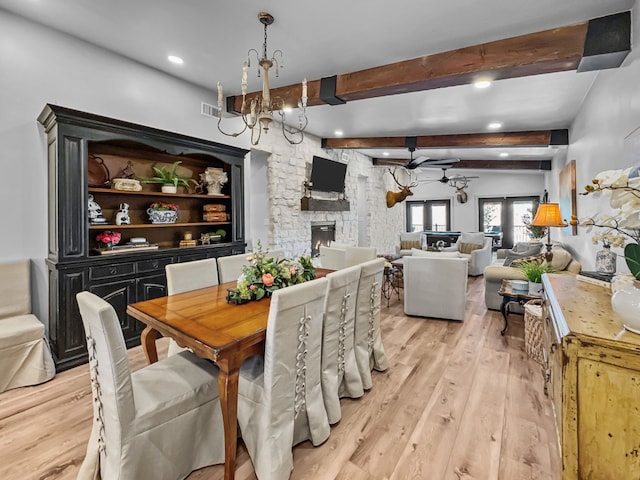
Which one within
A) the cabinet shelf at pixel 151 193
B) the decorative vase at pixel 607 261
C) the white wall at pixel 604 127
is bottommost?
the decorative vase at pixel 607 261

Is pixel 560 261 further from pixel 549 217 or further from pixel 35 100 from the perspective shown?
pixel 35 100

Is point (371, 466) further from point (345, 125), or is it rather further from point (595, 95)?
point (345, 125)

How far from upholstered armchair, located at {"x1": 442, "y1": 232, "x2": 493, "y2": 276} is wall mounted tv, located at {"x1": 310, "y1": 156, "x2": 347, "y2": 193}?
10.2 feet

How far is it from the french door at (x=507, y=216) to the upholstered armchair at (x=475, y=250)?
3447 mm

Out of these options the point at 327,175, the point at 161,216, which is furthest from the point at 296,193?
the point at 161,216

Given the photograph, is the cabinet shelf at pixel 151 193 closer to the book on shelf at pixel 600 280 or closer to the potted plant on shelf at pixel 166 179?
the potted plant on shelf at pixel 166 179

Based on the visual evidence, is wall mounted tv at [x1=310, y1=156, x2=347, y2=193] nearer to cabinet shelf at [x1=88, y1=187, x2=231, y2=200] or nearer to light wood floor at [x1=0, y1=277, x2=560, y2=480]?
cabinet shelf at [x1=88, y1=187, x2=231, y2=200]

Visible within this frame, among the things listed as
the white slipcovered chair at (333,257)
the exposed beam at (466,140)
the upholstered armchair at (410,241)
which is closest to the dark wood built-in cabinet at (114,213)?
the white slipcovered chair at (333,257)

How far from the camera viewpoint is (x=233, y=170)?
13.8 ft

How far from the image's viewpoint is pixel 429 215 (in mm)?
12023

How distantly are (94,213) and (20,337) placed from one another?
1.20 m

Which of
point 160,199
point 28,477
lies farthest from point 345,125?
point 28,477

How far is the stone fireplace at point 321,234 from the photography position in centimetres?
645

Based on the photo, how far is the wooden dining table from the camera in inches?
60.0
